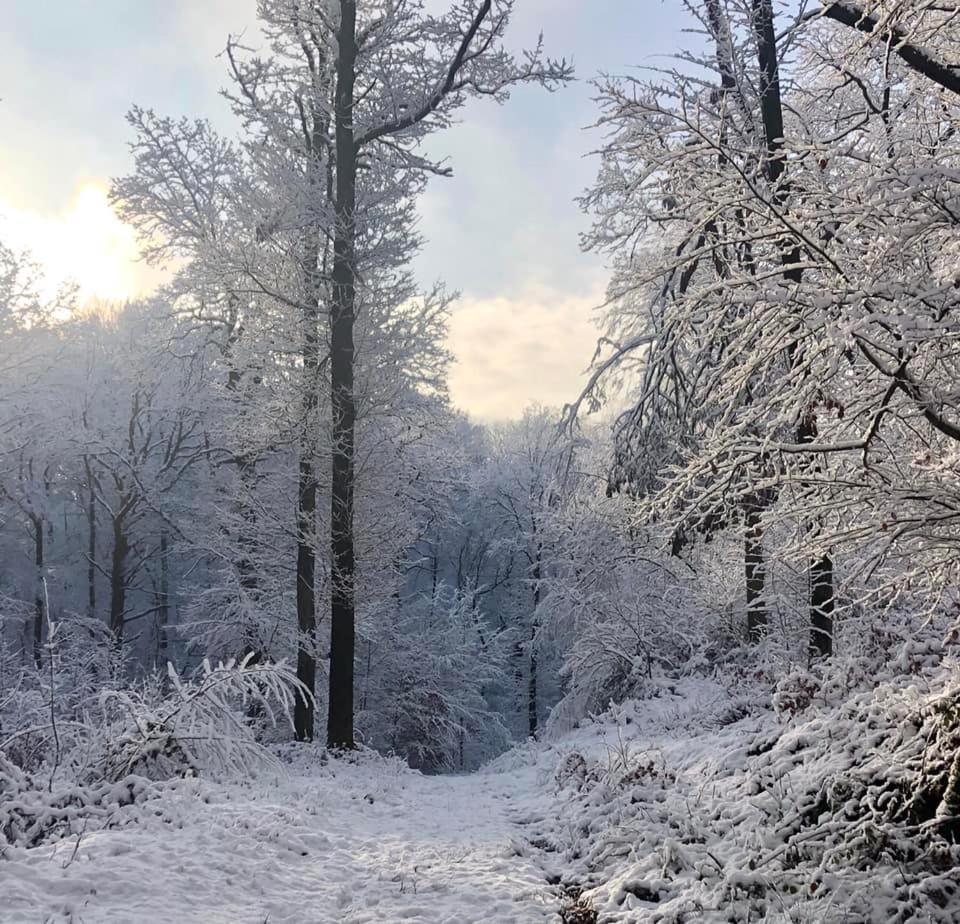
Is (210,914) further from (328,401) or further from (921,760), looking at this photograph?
(328,401)

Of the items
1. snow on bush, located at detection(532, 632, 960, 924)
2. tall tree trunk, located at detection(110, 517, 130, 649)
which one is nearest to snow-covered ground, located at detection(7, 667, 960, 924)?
snow on bush, located at detection(532, 632, 960, 924)

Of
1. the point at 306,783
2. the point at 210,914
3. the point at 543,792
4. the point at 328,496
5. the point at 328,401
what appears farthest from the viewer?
the point at 328,496

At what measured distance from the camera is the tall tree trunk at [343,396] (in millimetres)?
11883

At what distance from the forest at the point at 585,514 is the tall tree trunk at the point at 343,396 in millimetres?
67

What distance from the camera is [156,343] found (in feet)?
57.4

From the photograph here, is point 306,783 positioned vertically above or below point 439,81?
below

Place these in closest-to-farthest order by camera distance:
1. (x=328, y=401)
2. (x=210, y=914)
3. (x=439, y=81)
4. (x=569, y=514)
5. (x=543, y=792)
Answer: (x=210, y=914) → (x=543, y=792) → (x=439, y=81) → (x=328, y=401) → (x=569, y=514)

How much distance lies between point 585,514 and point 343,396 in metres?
6.30

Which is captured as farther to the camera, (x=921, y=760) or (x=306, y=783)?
(x=306, y=783)

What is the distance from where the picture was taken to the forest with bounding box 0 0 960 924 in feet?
13.9

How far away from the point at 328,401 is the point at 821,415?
8.96 metres

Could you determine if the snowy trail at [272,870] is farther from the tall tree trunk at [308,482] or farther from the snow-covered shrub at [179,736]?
the tall tree trunk at [308,482]

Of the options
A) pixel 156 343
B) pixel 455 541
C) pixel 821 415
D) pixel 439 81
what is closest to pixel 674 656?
pixel 821 415

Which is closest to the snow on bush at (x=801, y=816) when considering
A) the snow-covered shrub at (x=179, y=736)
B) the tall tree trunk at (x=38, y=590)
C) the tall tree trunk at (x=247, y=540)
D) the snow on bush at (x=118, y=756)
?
the snow-covered shrub at (x=179, y=736)
